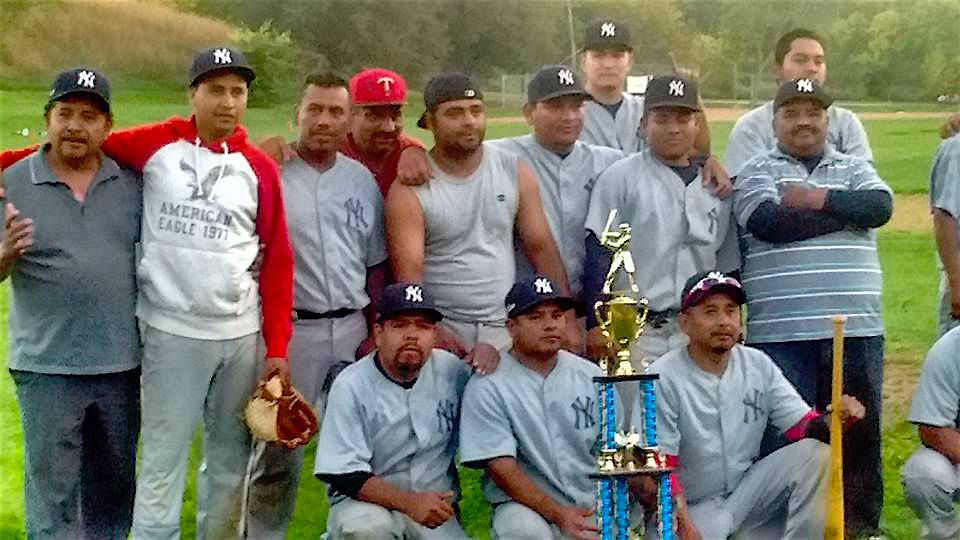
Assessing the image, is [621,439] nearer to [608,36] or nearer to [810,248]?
[810,248]

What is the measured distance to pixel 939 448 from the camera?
460 cm

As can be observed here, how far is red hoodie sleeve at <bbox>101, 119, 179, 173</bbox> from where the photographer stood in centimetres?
420

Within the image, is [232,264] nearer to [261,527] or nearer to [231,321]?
[231,321]

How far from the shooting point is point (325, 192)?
4582mm

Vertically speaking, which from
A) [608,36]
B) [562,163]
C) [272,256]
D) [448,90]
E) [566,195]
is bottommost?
[272,256]

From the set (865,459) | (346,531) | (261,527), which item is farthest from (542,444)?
(865,459)

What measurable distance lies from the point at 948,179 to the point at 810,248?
2.93 feet

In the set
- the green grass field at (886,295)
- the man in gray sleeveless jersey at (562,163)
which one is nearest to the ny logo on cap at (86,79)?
the green grass field at (886,295)

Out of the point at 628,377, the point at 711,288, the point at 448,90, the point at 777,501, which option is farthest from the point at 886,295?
the point at 628,377

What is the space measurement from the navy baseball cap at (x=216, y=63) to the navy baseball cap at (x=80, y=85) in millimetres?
312

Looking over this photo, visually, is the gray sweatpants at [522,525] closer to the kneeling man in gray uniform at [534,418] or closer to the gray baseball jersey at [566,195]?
the kneeling man in gray uniform at [534,418]

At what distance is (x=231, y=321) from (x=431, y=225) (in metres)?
0.85

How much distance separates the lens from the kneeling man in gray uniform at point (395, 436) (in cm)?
415

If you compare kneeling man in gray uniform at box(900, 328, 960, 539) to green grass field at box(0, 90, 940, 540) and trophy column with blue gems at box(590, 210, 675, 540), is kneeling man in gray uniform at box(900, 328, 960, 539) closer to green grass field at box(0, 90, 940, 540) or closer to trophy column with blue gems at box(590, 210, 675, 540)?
green grass field at box(0, 90, 940, 540)
